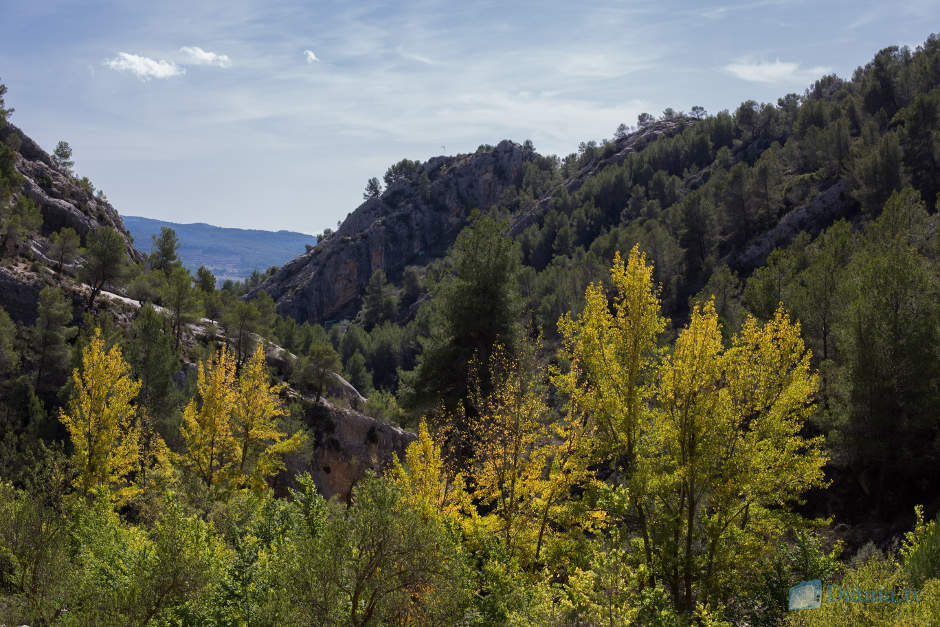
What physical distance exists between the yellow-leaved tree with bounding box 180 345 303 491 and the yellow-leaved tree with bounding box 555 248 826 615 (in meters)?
16.7

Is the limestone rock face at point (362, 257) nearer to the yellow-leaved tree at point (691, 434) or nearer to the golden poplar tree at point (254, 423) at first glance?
the golden poplar tree at point (254, 423)

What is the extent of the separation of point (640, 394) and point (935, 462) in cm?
2309

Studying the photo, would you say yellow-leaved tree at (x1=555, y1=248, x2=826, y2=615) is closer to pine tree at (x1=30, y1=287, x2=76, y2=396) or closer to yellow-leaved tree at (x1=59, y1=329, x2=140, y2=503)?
yellow-leaved tree at (x1=59, y1=329, x2=140, y2=503)

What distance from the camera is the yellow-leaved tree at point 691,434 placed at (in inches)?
555

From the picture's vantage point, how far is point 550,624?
444 inches

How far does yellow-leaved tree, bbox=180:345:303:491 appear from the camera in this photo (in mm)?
25422

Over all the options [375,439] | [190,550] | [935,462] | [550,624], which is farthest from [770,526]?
[375,439]

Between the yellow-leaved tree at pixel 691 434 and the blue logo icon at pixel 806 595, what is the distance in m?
1.13

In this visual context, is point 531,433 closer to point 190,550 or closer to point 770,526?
point 770,526

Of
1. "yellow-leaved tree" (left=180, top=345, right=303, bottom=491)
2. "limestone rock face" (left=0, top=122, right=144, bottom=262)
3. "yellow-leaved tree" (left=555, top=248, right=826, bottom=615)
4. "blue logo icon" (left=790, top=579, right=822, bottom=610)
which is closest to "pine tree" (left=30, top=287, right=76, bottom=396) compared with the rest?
"yellow-leaved tree" (left=180, top=345, right=303, bottom=491)

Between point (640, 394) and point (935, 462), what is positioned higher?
point (640, 394)

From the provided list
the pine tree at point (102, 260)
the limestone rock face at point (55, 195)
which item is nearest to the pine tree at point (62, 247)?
the pine tree at point (102, 260)

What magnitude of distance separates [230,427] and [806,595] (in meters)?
23.8

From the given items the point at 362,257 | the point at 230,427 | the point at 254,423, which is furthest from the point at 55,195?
the point at 362,257
